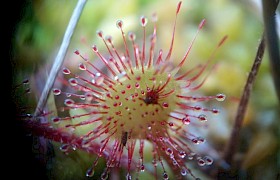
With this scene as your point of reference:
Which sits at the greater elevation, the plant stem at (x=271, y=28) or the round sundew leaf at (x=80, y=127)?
the plant stem at (x=271, y=28)

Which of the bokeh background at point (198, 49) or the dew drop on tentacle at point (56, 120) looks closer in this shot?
the dew drop on tentacle at point (56, 120)

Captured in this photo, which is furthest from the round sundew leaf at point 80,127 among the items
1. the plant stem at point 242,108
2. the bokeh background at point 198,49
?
the plant stem at point 242,108

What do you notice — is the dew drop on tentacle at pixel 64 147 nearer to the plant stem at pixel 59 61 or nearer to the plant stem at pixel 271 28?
the plant stem at pixel 59 61

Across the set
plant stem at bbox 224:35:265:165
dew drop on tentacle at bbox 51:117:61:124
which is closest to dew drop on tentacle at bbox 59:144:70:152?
dew drop on tentacle at bbox 51:117:61:124

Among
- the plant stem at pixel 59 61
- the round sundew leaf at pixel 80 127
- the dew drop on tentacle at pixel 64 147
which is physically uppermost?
the plant stem at pixel 59 61

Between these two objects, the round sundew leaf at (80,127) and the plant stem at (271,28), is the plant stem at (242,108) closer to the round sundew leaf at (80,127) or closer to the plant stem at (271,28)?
the plant stem at (271,28)

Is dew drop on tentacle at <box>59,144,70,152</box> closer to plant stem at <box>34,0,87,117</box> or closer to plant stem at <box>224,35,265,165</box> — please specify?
plant stem at <box>34,0,87,117</box>

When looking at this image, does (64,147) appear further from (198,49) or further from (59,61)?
(198,49)
